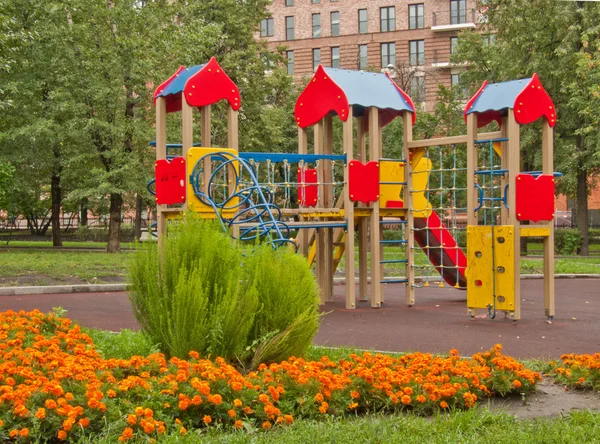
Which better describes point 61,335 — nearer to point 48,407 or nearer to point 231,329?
point 231,329

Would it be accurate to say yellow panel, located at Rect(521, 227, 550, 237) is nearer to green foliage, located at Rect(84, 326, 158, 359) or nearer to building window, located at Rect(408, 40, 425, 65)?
green foliage, located at Rect(84, 326, 158, 359)

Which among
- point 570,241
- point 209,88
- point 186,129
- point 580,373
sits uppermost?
point 209,88

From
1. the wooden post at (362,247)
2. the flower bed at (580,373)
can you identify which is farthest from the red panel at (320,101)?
the flower bed at (580,373)

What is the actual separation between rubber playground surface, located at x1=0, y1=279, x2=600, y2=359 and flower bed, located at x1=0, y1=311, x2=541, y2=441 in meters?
2.43

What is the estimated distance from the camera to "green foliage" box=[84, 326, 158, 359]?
708 cm

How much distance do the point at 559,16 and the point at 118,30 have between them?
647 inches

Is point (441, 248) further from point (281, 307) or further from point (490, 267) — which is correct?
point (281, 307)

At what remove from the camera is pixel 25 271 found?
18312 mm

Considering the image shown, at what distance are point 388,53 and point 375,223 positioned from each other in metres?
51.7

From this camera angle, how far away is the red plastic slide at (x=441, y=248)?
1425cm

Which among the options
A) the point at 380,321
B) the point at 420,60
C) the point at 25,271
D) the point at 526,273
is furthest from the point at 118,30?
the point at 420,60

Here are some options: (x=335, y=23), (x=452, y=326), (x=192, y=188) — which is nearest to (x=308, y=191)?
(x=192, y=188)

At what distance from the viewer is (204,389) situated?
5.12m

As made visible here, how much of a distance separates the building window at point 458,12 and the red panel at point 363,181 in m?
50.3
